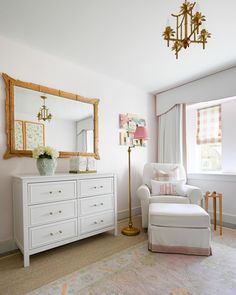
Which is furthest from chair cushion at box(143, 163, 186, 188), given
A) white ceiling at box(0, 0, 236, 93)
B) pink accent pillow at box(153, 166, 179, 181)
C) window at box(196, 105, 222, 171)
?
white ceiling at box(0, 0, 236, 93)

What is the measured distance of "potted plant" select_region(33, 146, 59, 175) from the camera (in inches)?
82.9

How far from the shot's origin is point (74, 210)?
2.22 meters

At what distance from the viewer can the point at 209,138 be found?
358 centimetres

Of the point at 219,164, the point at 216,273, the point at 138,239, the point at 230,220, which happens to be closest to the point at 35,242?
the point at 138,239

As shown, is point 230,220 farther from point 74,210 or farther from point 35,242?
point 35,242

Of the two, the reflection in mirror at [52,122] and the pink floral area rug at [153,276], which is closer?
the pink floral area rug at [153,276]

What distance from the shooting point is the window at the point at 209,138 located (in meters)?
3.47

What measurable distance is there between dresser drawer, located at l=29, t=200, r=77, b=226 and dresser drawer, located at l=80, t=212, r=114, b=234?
186 mm

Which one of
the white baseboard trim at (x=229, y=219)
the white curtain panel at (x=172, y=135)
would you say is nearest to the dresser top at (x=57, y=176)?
the white curtain panel at (x=172, y=135)

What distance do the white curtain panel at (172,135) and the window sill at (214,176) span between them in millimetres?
314

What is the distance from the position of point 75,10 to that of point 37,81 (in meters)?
1.01

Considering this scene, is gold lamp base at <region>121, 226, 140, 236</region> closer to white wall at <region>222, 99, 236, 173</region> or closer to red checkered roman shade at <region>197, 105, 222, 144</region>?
white wall at <region>222, 99, 236, 173</region>

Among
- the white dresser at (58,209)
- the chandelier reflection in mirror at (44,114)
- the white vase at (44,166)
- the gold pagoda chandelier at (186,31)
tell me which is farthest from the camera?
the chandelier reflection in mirror at (44,114)

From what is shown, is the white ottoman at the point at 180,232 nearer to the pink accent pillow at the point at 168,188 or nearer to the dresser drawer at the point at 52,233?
the pink accent pillow at the point at 168,188
